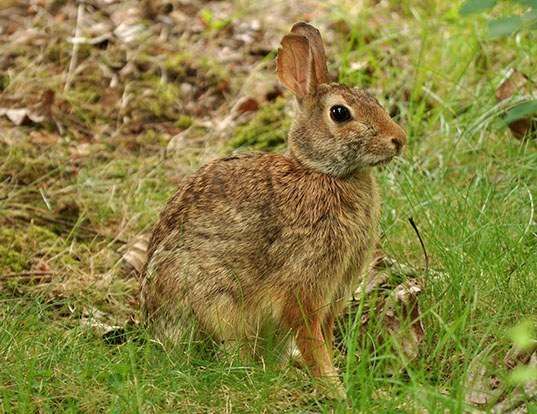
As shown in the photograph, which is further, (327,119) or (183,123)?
(183,123)

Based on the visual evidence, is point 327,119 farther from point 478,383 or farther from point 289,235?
point 478,383

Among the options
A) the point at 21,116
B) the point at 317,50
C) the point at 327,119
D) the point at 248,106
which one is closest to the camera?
the point at 327,119

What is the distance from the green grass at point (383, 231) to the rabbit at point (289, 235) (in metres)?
0.16

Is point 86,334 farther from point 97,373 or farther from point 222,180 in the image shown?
point 222,180

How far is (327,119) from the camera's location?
4.33 m

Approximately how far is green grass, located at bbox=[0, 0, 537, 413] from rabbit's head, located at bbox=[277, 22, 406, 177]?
0.61 m

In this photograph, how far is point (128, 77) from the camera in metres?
7.68

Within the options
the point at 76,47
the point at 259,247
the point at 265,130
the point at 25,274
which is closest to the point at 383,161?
the point at 259,247

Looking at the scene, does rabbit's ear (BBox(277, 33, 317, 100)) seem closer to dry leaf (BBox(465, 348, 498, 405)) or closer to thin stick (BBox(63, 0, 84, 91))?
dry leaf (BBox(465, 348, 498, 405))

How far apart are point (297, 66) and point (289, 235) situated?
0.77 m

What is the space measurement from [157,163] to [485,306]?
2958mm

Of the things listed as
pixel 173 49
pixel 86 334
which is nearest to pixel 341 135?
pixel 86 334

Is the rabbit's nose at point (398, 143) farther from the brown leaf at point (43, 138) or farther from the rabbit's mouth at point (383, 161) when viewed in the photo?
the brown leaf at point (43, 138)

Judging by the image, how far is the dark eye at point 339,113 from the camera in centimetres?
427
